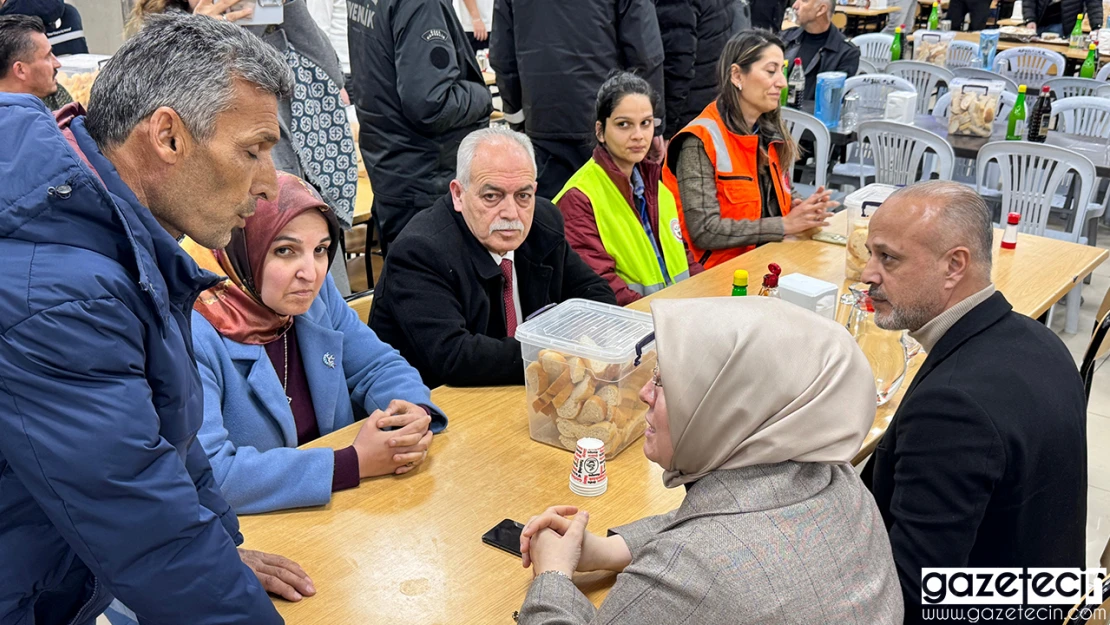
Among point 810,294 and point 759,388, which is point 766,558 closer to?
point 759,388

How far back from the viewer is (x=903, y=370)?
8.61 ft

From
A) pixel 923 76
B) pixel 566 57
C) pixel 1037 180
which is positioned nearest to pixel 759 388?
pixel 566 57

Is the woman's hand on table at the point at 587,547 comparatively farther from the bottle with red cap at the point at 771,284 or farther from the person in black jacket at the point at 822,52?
the person in black jacket at the point at 822,52

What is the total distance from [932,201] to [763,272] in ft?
3.86

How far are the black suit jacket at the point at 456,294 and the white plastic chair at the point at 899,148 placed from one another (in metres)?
3.06

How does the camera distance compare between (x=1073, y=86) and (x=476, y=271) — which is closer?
(x=476, y=271)

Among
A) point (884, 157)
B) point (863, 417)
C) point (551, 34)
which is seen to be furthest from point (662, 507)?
point (884, 157)

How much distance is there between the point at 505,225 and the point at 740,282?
728 mm

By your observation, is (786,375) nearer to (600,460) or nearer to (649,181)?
(600,460)

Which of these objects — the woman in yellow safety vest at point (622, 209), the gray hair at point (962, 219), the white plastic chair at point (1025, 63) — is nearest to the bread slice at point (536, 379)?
the gray hair at point (962, 219)

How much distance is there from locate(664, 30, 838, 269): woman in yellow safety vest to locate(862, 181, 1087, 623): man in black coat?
5.46 feet

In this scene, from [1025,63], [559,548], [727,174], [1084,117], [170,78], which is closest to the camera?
[170,78]

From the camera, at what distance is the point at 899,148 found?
549 cm

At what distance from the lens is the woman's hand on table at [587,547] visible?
1.71 m
